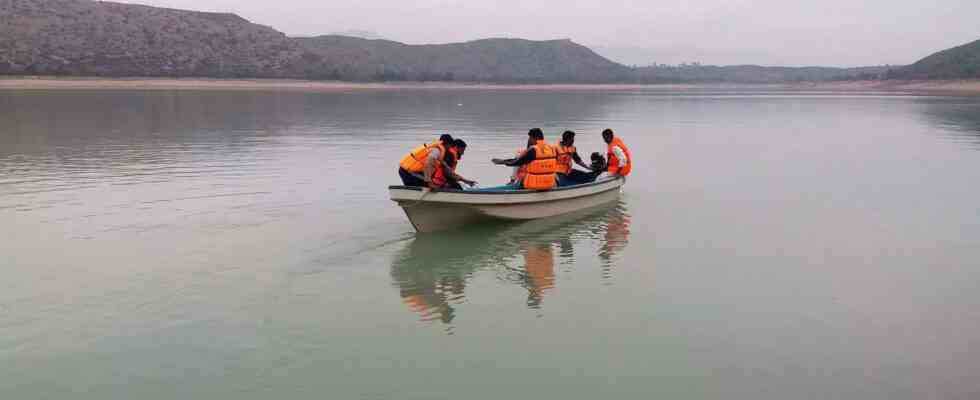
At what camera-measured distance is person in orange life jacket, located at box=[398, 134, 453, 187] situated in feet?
42.2

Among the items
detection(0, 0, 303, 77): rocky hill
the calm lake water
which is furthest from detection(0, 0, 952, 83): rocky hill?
the calm lake water

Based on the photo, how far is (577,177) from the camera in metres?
16.8

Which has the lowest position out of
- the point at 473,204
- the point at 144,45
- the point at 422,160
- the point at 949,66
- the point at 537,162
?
the point at 473,204

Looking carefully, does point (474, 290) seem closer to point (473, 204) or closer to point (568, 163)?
point (473, 204)

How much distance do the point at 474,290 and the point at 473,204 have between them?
9.91ft

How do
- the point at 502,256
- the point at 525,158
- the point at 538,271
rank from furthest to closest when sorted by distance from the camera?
the point at 525,158
the point at 502,256
the point at 538,271

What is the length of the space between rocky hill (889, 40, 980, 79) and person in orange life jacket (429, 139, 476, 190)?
142 metres

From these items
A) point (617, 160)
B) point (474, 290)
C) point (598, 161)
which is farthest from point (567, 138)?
point (474, 290)

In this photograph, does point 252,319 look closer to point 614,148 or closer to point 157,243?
point 157,243

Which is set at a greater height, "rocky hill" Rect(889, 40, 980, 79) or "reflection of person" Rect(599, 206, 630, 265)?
"rocky hill" Rect(889, 40, 980, 79)

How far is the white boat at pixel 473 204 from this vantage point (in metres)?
12.7

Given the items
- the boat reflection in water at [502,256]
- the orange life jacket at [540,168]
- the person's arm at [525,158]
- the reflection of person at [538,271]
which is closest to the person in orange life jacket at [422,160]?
the boat reflection in water at [502,256]

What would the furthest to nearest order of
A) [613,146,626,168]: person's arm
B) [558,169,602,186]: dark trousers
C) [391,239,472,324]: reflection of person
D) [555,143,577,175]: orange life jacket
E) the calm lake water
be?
[613,146,626,168]: person's arm < [558,169,602,186]: dark trousers < [555,143,577,175]: orange life jacket < [391,239,472,324]: reflection of person < the calm lake water

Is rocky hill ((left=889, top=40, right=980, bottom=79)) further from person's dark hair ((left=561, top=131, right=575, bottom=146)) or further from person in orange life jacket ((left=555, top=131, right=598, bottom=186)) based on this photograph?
person's dark hair ((left=561, top=131, right=575, bottom=146))
